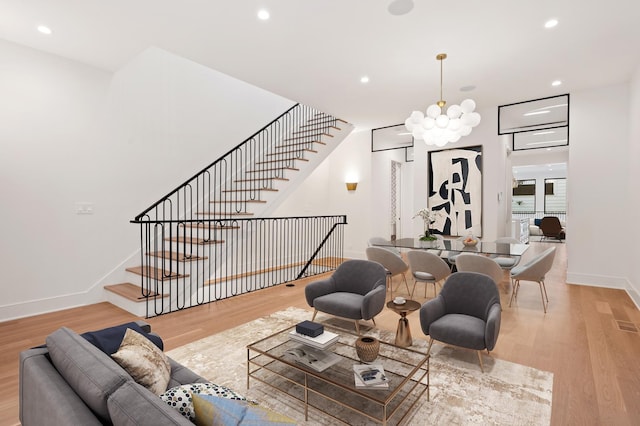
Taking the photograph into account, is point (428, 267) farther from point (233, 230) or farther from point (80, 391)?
point (80, 391)

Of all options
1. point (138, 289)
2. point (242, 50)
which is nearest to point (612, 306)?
point (242, 50)

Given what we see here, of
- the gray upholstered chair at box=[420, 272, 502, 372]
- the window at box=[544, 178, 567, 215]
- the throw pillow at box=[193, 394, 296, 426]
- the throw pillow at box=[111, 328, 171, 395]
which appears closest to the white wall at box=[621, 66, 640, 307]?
the gray upholstered chair at box=[420, 272, 502, 372]

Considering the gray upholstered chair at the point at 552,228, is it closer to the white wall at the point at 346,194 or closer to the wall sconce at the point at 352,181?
the white wall at the point at 346,194

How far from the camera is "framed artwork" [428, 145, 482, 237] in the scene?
6586 millimetres

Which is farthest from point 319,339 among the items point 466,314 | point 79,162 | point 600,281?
point 600,281

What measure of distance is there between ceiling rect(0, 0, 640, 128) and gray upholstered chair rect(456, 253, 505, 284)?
2.60 m

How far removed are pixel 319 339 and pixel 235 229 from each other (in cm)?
303

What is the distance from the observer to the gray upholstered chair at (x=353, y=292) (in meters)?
3.19

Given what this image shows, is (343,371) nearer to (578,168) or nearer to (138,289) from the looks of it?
(138,289)

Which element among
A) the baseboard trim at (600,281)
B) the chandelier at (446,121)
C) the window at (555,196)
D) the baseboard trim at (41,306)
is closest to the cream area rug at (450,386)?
the baseboard trim at (41,306)

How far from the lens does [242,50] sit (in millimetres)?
4086

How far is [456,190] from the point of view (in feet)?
22.3

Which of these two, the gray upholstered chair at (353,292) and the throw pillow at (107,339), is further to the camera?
the gray upholstered chair at (353,292)

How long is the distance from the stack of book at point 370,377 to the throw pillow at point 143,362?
107 centimetres
